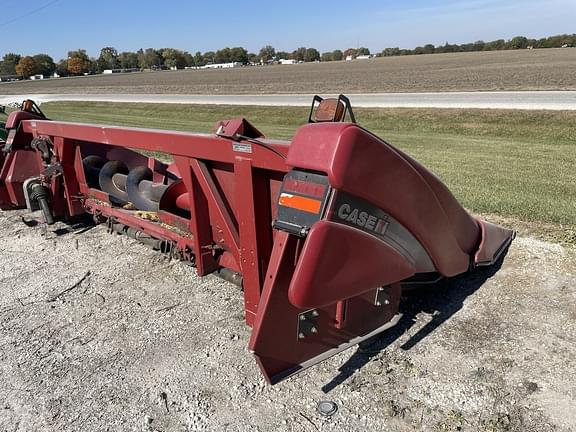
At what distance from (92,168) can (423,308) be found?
11.7ft

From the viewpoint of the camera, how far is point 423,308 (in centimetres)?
315

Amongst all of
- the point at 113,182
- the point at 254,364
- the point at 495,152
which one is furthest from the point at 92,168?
the point at 495,152

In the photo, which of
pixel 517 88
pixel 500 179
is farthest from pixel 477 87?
pixel 500 179

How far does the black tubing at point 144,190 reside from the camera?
14.0ft

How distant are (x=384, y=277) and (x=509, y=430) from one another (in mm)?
815

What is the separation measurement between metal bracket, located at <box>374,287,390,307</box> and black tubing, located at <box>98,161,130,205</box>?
9.52ft

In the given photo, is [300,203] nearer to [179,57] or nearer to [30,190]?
[30,190]

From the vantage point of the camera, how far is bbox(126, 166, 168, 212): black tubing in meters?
4.27

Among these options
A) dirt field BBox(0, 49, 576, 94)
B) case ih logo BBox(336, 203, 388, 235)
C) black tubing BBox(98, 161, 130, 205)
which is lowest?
dirt field BBox(0, 49, 576, 94)

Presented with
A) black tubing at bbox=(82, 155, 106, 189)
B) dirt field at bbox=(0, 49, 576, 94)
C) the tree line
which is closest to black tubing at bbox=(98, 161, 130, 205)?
black tubing at bbox=(82, 155, 106, 189)

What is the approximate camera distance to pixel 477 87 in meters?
23.8

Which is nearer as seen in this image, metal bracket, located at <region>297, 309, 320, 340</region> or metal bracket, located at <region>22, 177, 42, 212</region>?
metal bracket, located at <region>297, 309, 320, 340</region>

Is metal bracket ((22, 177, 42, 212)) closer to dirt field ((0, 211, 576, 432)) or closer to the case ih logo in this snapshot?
dirt field ((0, 211, 576, 432))

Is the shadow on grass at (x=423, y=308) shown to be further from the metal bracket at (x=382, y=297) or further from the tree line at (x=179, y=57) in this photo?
the tree line at (x=179, y=57)
